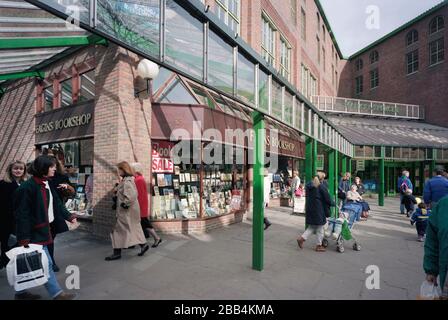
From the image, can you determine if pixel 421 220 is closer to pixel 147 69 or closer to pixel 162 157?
pixel 162 157

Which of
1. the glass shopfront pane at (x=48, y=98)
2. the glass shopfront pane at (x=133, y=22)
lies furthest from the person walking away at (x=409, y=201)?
the glass shopfront pane at (x=48, y=98)

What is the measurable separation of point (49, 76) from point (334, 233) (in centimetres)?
925

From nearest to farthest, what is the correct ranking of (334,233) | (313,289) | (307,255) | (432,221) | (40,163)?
(432,221), (40,163), (313,289), (307,255), (334,233)

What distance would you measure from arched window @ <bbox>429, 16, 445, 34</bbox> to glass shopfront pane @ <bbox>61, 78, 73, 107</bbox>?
28.7 m

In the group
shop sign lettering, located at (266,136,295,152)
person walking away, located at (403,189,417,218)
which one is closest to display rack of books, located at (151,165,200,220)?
shop sign lettering, located at (266,136,295,152)

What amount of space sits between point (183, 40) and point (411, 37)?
99.6ft

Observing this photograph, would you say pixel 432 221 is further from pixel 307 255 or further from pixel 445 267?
pixel 307 255

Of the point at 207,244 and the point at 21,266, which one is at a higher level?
the point at 21,266

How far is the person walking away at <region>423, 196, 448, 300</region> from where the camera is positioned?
2143 millimetres

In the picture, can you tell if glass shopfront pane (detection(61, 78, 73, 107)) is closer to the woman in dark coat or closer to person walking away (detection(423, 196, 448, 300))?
the woman in dark coat

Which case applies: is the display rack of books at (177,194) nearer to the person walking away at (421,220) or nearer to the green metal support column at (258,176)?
the green metal support column at (258,176)

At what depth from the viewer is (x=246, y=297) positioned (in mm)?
3467

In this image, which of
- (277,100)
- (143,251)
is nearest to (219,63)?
(277,100)

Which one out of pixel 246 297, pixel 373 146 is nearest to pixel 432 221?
pixel 246 297
